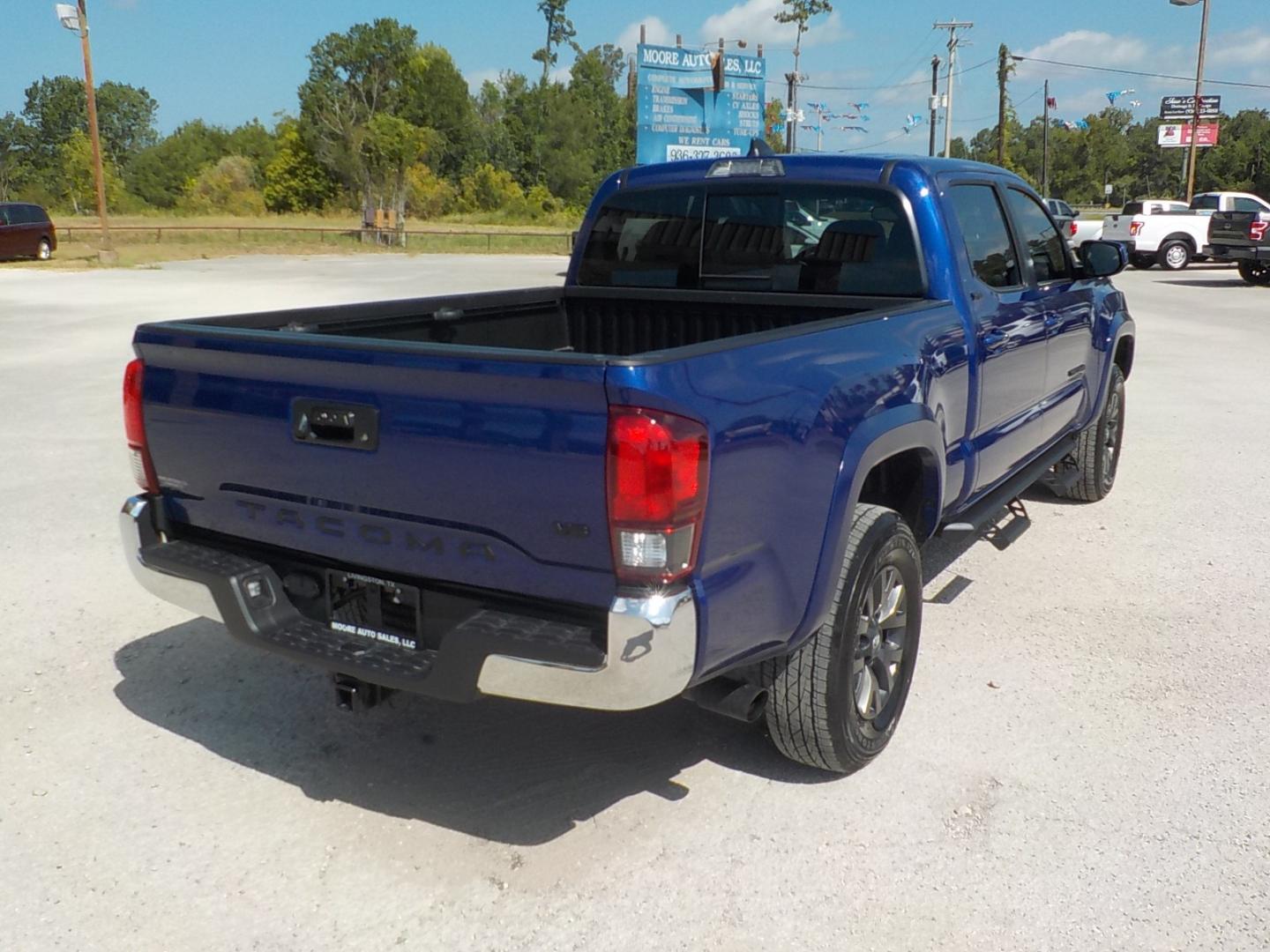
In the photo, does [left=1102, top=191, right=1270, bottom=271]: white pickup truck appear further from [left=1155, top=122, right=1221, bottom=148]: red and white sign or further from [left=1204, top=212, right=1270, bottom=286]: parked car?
[left=1155, top=122, right=1221, bottom=148]: red and white sign

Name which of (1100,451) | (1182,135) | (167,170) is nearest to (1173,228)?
(1100,451)

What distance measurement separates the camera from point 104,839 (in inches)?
129

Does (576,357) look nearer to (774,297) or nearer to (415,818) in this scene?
(415,818)

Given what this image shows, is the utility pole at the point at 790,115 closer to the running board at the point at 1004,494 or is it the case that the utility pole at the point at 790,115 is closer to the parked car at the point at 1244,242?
the parked car at the point at 1244,242

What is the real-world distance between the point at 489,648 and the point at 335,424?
0.75 m

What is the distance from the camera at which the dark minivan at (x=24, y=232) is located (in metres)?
31.0

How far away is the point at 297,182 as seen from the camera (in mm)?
81375

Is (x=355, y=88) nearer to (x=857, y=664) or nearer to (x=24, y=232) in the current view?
(x=24, y=232)

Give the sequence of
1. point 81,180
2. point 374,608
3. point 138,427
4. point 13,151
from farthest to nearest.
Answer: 1. point 13,151
2. point 81,180
3. point 138,427
4. point 374,608

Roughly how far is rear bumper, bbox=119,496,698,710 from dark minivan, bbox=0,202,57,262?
32403 millimetres

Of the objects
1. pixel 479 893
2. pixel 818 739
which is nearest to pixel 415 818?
pixel 479 893

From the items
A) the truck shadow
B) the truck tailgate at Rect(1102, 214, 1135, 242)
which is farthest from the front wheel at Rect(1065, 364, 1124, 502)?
the truck tailgate at Rect(1102, 214, 1135, 242)

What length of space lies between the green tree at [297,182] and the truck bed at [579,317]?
265 feet

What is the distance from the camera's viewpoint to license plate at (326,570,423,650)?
3.08m
